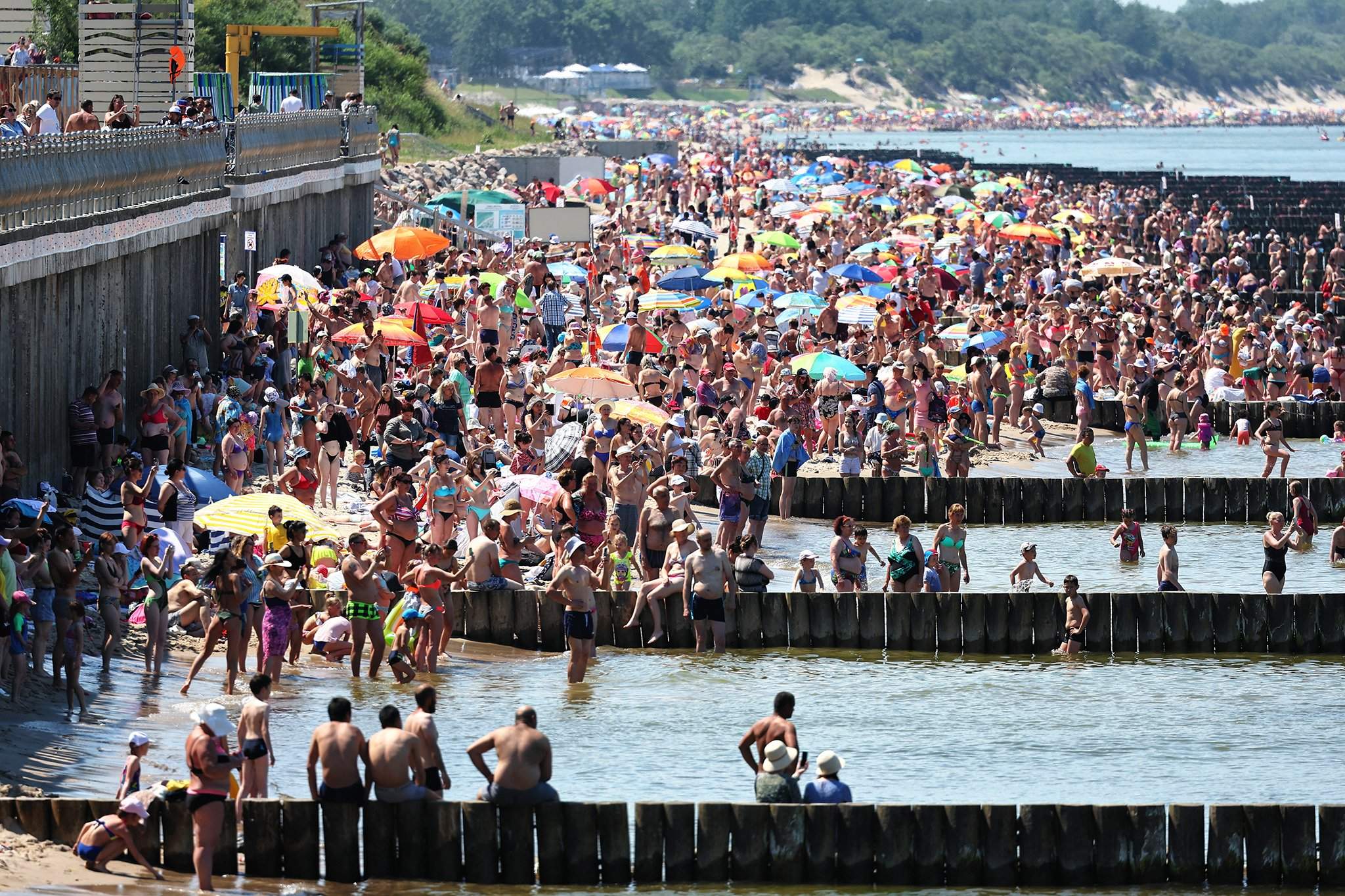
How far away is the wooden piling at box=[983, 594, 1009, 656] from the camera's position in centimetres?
1859

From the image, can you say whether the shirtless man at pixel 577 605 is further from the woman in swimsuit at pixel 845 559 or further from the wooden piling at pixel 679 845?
the wooden piling at pixel 679 845

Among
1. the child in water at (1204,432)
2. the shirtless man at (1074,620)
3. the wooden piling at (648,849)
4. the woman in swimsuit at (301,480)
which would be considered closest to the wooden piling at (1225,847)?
the wooden piling at (648,849)

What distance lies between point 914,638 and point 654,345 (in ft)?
31.4

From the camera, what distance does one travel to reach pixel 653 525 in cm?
1894

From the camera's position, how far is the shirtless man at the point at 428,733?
12.1 m

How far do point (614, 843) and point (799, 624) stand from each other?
6.34 metres

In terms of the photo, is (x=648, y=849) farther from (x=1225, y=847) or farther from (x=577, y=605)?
(x=577, y=605)

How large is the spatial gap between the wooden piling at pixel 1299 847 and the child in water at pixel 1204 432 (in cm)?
1770

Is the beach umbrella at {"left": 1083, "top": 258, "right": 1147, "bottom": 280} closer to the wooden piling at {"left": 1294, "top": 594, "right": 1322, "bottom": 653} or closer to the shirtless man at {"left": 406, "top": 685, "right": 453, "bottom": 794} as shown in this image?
the wooden piling at {"left": 1294, "top": 594, "right": 1322, "bottom": 653}

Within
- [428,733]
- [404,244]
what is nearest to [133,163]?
[404,244]

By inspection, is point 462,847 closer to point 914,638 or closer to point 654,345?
point 914,638

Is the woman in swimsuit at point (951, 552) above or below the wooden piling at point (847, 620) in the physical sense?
above

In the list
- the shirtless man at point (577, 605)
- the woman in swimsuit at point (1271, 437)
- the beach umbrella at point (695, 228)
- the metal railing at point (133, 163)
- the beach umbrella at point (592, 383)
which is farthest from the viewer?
the beach umbrella at point (695, 228)

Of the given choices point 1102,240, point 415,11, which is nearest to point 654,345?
point 1102,240
